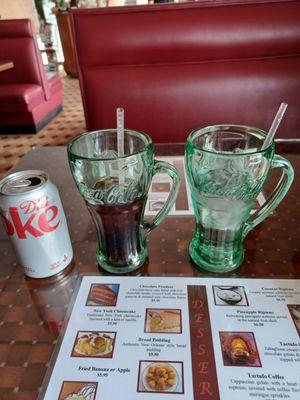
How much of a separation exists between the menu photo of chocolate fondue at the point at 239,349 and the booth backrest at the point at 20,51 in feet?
8.88

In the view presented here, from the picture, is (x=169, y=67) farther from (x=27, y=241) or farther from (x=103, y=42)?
(x=27, y=241)

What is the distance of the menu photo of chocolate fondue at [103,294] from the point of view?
43 centimetres

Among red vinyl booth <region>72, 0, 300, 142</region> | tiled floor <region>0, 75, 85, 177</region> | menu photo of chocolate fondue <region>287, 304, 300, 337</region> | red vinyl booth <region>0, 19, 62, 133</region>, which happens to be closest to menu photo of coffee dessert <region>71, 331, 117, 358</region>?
menu photo of chocolate fondue <region>287, 304, 300, 337</region>

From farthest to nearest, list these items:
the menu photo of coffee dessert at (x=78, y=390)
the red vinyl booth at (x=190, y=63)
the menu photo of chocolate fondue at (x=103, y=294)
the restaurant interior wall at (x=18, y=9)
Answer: the restaurant interior wall at (x=18, y=9), the red vinyl booth at (x=190, y=63), the menu photo of chocolate fondue at (x=103, y=294), the menu photo of coffee dessert at (x=78, y=390)

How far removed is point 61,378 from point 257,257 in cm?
32

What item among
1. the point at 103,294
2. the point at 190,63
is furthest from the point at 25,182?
the point at 190,63

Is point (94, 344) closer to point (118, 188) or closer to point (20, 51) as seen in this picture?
point (118, 188)

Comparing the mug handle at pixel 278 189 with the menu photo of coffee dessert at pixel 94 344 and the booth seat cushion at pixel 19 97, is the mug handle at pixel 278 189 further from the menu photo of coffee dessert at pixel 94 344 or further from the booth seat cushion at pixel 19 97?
Answer: the booth seat cushion at pixel 19 97

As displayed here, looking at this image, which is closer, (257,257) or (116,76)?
(257,257)

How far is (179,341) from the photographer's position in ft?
1.22

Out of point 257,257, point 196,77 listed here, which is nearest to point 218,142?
point 257,257

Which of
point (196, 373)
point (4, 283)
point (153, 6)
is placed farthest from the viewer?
point (153, 6)

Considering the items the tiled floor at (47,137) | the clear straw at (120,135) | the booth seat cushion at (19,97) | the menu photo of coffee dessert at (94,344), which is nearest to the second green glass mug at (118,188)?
the clear straw at (120,135)

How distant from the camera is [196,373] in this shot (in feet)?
1.11
